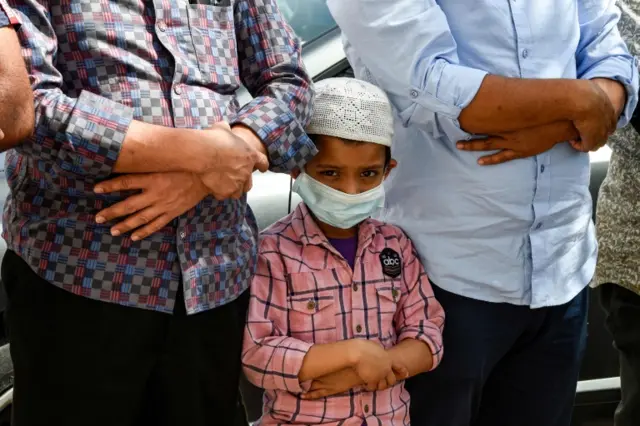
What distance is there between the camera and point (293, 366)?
5.07ft

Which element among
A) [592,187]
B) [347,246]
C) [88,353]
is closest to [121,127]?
[88,353]

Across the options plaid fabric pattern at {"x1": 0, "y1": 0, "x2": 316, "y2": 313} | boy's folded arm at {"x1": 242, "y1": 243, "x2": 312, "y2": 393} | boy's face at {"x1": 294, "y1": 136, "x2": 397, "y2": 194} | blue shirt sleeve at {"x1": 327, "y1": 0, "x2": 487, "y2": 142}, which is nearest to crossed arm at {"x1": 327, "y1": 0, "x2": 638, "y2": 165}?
blue shirt sleeve at {"x1": 327, "y1": 0, "x2": 487, "y2": 142}

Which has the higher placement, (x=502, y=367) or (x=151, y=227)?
(x=151, y=227)

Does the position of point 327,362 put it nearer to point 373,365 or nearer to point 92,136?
point 373,365

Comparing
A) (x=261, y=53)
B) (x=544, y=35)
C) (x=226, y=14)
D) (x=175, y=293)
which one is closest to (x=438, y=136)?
(x=544, y=35)

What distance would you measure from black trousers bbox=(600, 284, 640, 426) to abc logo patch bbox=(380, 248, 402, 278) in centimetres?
73

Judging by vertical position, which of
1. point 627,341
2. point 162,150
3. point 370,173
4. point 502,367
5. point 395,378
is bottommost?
point 627,341

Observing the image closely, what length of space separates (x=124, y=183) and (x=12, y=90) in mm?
238

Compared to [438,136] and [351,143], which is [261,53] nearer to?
[351,143]

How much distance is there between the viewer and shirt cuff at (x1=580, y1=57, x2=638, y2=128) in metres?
1.71

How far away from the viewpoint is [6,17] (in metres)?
1.14

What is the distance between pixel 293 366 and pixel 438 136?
0.60 metres

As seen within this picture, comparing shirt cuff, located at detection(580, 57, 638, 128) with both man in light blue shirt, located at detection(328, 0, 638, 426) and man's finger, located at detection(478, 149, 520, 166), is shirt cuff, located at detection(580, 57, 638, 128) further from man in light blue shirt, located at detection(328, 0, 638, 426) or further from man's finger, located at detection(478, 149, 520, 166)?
man's finger, located at detection(478, 149, 520, 166)

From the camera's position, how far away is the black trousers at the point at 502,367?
170 centimetres
